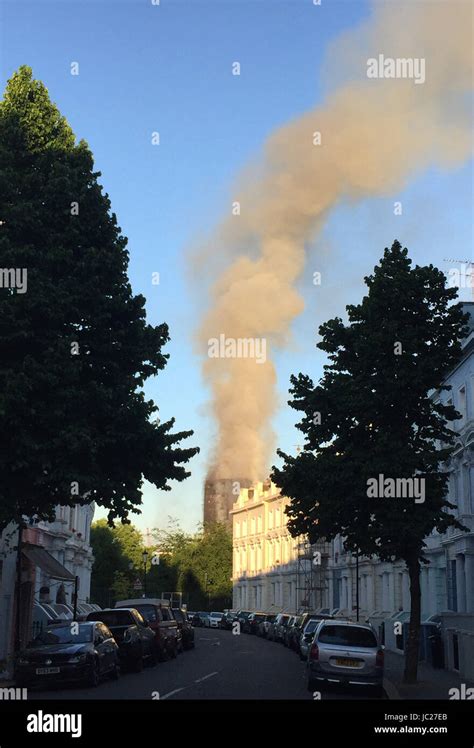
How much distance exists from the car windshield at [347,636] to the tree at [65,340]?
5.99 metres

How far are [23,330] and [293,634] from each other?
2711 centimetres

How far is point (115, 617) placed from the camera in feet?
92.5

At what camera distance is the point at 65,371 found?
2133 centimetres

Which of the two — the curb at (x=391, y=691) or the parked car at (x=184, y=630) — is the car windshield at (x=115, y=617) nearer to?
the curb at (x=391, y=691)

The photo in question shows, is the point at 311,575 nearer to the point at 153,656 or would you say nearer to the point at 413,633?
the point at 153,656

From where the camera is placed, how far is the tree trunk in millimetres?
22844

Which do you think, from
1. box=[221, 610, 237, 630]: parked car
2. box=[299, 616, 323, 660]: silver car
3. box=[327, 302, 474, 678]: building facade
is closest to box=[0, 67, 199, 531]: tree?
box=[327, 302, 474, 678]: building facade

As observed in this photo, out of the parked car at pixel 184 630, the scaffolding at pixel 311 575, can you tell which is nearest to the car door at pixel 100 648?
the parked car at pixel 184 630

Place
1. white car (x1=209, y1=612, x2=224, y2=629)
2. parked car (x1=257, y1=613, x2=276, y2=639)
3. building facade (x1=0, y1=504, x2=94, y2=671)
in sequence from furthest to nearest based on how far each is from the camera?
1. white car (x1=209, y1=612, x2=224, y2=629)
2. parked car (x1=257, y1=613, x2=276, y2=639)
3. building facade (x1=0, y1=504, x2=94, y2=671)

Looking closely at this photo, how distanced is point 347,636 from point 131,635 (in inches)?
320

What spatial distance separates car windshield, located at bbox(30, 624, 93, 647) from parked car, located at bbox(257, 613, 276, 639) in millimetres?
36942

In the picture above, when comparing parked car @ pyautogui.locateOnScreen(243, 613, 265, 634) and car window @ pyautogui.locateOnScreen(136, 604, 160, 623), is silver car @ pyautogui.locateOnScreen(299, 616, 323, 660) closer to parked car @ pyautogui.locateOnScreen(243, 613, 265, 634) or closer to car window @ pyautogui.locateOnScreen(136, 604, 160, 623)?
car window @ pyautogui.locateOnScreen(136, 604, 160, 623)
